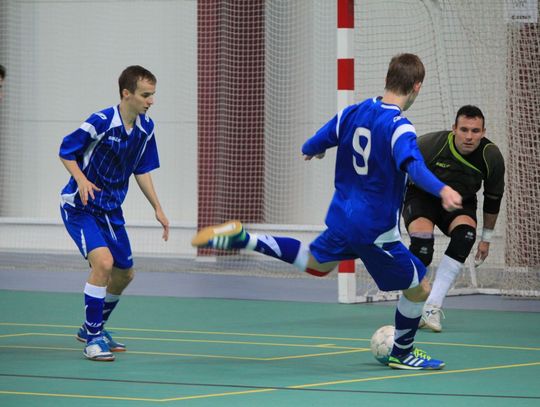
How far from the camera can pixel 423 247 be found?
8680 millimetres

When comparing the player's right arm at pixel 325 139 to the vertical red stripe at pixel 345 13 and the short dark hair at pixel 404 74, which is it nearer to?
the short dark hair at pixel 404 74

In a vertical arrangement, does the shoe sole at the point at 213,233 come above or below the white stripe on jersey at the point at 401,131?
below

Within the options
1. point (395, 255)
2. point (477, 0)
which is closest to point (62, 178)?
point (477, 0)

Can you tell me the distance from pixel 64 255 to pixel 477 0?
6584 millimetres

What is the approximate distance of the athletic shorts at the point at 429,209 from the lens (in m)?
8.84

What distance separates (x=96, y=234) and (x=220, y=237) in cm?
107

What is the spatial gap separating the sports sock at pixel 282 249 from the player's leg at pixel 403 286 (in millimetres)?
330

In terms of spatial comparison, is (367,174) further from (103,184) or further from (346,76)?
(346,76)

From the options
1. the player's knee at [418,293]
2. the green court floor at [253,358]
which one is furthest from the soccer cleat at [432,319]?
the player's knee at [418,293]

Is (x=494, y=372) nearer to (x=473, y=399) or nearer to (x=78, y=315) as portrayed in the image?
(x=473, y=399)

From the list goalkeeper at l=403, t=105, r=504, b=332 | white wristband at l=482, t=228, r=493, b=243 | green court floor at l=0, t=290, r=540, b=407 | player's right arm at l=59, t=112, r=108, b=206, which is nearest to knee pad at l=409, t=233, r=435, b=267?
goalkeeper at l=403, t=105, r=504, b=332

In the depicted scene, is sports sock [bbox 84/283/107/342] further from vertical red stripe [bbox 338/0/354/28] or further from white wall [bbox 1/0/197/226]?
white wall [bbox 1/0/197/226]

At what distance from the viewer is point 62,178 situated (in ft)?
53.8

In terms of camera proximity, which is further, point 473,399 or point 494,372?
point 494,372
